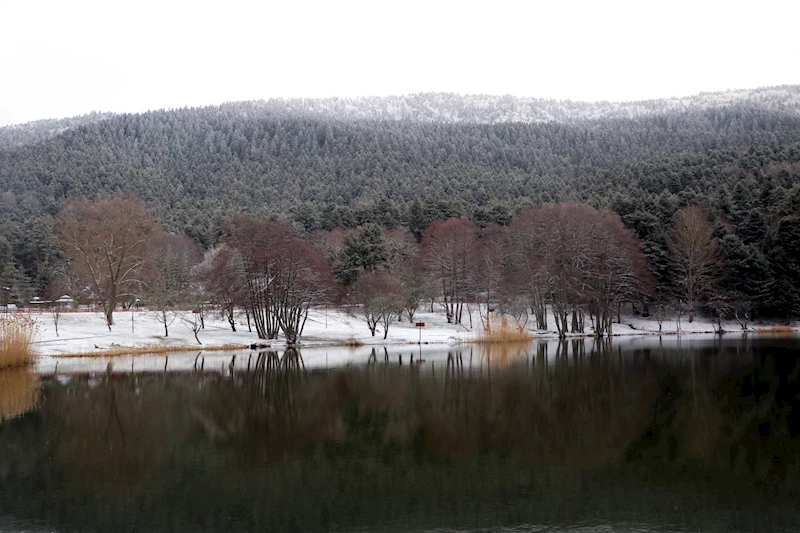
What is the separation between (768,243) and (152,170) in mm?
100052

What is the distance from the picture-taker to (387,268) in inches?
2616

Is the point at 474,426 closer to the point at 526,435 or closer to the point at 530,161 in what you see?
the point at 526,435

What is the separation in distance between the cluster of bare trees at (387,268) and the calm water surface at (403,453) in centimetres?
2107

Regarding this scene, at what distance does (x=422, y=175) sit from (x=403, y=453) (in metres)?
110

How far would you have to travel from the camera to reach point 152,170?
126 metres

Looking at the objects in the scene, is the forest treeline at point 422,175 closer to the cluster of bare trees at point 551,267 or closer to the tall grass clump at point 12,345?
the cluster of bare trees at point 551,267

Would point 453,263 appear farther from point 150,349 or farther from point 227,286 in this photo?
point 150,349

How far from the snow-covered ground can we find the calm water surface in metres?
9.66

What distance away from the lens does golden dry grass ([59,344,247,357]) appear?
40.7 m

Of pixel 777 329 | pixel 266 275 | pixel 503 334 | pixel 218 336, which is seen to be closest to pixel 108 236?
pixel 218 336

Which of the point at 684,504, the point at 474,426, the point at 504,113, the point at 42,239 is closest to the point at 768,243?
the point at 474,426

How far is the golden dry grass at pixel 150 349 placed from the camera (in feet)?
134

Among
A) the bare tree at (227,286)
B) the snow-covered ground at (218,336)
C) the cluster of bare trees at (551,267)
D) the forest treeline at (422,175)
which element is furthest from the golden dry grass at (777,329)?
the bare tree at (227,286)

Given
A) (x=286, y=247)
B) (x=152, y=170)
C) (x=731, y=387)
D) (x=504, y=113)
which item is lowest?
(x=731, y=387)
